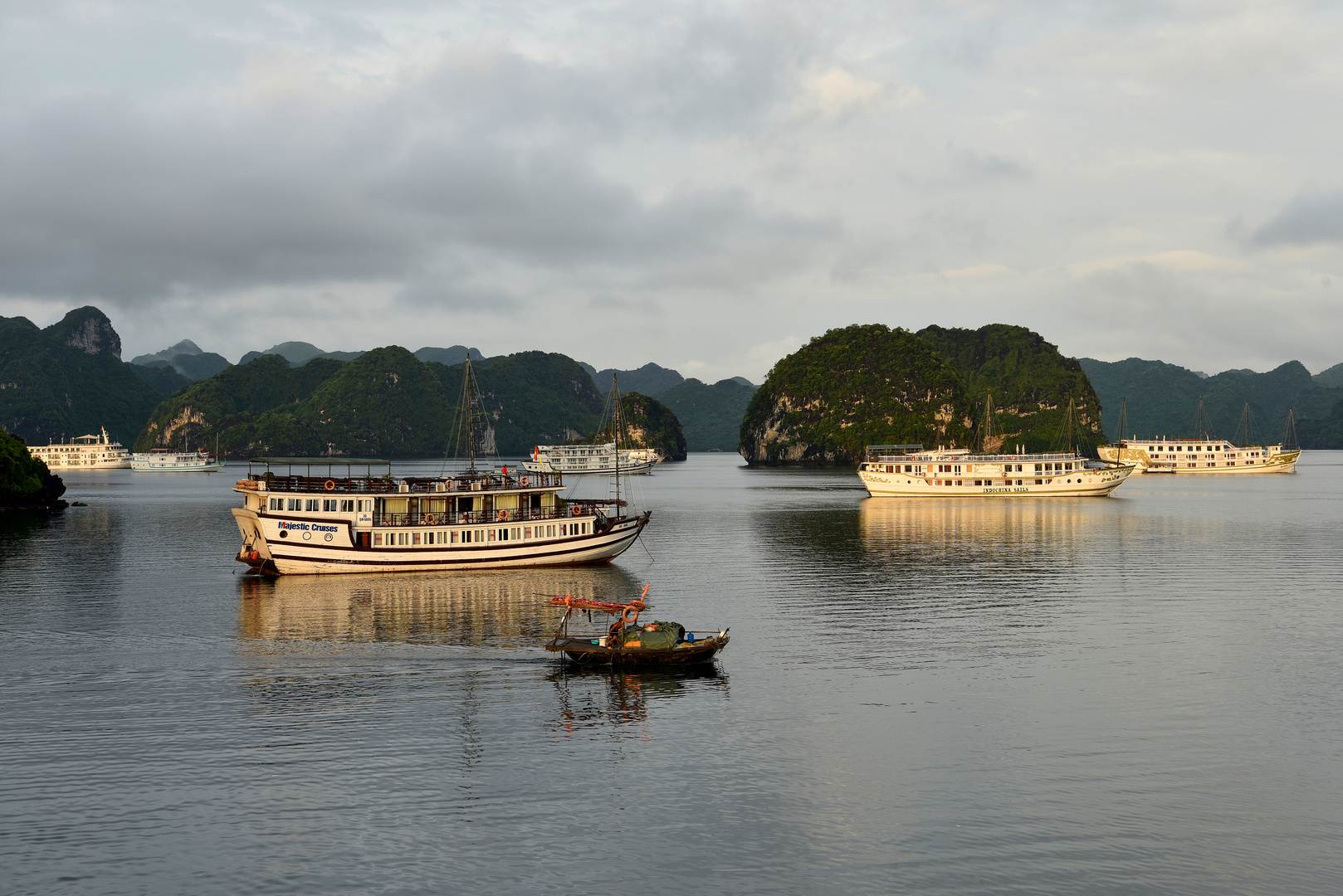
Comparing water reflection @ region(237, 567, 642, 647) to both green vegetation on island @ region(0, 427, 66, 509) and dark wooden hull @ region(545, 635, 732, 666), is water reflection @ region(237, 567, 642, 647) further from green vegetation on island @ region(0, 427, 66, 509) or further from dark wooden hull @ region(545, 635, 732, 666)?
green vegetation on island @ region(0, 427, 66, 509)

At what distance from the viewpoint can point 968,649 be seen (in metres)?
45.4

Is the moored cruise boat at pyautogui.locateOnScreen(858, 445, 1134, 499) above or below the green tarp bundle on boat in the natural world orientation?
above

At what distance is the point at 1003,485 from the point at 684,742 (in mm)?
137368

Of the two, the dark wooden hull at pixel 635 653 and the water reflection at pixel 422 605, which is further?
the water reflection at pixel 422 605

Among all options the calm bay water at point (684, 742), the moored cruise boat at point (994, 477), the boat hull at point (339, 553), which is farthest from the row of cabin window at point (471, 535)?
the moored cruise boat at point (994, 477)

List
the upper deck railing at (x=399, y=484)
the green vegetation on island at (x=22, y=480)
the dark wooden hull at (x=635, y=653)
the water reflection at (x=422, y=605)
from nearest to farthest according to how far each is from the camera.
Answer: the dark wooden hull at (x=635, y=653) → the water reflection at (x=422, y=605) → the upper deck railing at (x=399, y=484) → the green vegetation on island at (x=22, y=480)

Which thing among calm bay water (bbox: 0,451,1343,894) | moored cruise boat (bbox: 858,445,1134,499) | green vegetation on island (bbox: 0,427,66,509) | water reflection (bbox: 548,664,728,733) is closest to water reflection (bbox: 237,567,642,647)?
calm bay water (bbox: 0,451,1343,894)

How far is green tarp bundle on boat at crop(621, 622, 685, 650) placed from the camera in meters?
41.4

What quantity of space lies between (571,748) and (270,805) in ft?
30.1

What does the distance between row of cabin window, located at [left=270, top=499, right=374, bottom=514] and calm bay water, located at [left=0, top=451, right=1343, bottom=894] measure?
555 cm

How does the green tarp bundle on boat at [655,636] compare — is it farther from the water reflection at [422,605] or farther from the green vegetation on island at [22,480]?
the green vegetation on island at [22,480]

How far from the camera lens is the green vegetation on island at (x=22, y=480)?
126 metres

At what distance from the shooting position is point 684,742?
105 feet

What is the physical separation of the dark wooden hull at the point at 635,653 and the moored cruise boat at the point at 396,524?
97.5 feet
